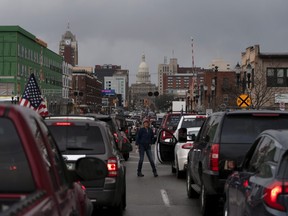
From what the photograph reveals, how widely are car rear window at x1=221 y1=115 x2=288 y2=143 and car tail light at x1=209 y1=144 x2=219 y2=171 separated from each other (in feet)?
0.54

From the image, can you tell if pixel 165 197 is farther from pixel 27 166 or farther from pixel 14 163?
pixel 27 166

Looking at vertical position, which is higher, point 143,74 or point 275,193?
point 143,74

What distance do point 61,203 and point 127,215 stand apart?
650cm

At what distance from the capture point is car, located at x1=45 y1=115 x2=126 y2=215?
28.0 feet

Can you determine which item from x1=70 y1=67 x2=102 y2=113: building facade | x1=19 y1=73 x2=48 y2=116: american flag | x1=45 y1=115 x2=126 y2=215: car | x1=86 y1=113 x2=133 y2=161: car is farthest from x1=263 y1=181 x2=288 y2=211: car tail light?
x1=70 y1=67 x2=102 y2=113: building facade

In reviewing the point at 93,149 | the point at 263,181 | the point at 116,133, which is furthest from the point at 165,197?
the point at 263,181

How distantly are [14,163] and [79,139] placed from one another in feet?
17.2

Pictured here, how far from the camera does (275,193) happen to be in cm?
471

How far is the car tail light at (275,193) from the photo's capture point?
4648mm

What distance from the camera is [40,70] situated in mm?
Answer: 92500

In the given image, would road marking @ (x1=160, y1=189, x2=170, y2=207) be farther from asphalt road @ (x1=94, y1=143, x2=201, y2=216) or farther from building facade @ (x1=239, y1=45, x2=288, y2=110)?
building facade @ (x1=239, y1=45, x2=288, y2=110)

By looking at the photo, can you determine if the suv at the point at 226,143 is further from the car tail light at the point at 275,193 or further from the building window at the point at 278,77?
the building window at the point at 278,77

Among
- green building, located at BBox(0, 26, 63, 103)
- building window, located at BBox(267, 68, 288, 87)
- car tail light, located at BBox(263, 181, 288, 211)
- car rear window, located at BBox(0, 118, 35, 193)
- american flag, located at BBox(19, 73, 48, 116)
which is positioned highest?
green building, located at BBox(0, 26, 63, 103)

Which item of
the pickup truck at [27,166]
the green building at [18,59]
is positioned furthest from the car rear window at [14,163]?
the green building at [18,59]
